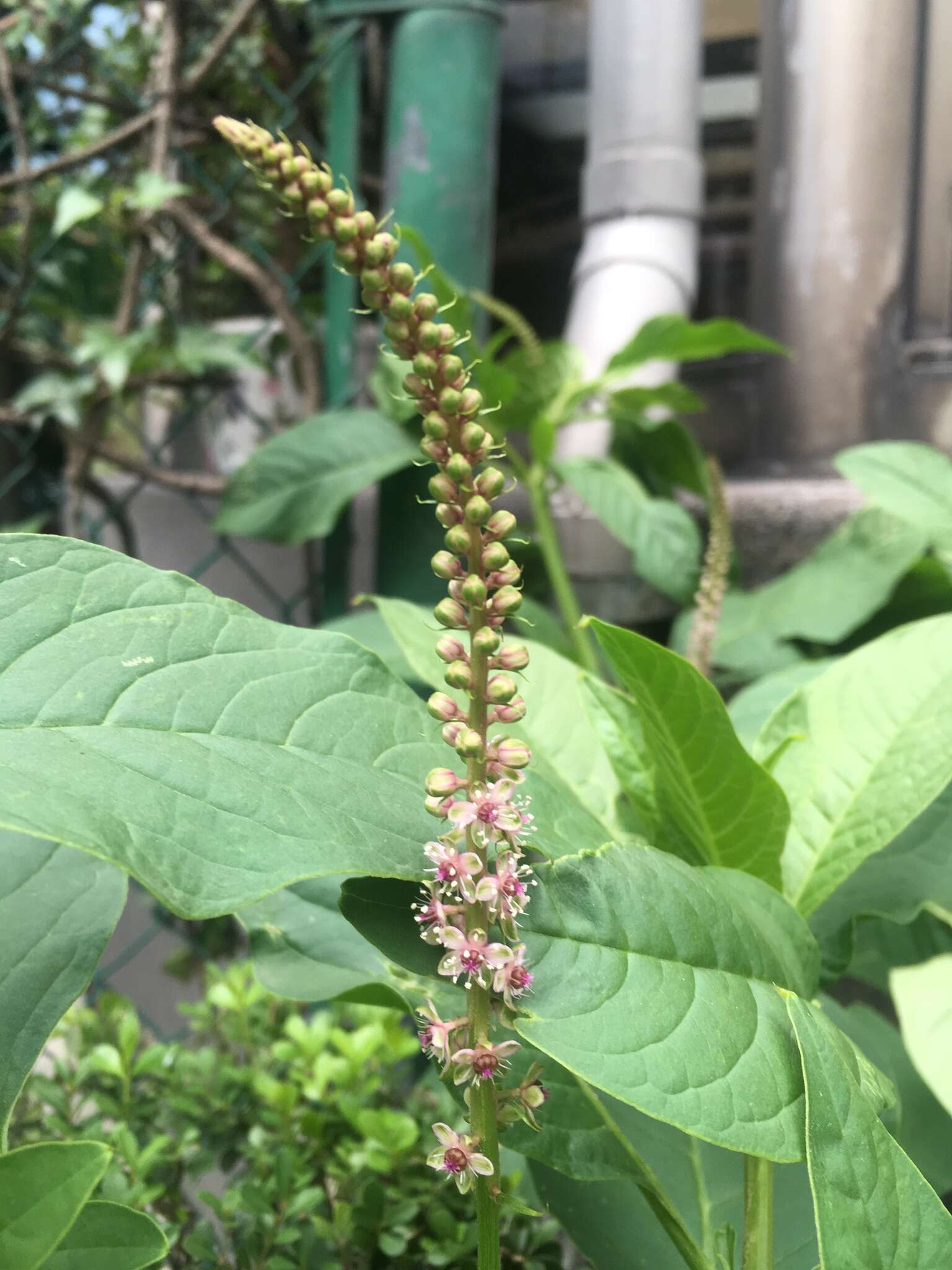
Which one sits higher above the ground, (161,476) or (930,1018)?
(161,476)

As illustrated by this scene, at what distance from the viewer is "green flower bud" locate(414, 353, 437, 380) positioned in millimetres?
390

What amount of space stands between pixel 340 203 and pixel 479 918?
0.29 m

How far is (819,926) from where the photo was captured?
66 centimetres

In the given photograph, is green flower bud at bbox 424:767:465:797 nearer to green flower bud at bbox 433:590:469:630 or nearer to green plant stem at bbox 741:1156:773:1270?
green flower bud at bbox 433:590:469:630

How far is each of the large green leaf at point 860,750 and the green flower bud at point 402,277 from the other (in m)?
0.36

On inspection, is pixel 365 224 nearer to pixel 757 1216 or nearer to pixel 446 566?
pixel 446 566

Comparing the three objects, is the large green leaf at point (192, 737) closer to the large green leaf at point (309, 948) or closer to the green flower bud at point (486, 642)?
the green flower bud at point (486, 642)

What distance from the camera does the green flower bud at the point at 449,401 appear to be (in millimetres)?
385

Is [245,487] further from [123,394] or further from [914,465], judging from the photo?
[914,465]

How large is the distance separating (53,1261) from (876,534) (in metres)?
1.16

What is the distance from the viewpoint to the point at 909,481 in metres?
1.19

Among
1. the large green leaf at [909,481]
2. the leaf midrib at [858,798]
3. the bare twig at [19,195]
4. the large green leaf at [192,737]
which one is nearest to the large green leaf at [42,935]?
the large green leaf at [192,737]

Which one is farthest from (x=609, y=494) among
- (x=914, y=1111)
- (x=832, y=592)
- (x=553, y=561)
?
(x=914, y=1111)

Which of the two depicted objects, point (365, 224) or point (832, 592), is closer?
point (365, 224)
